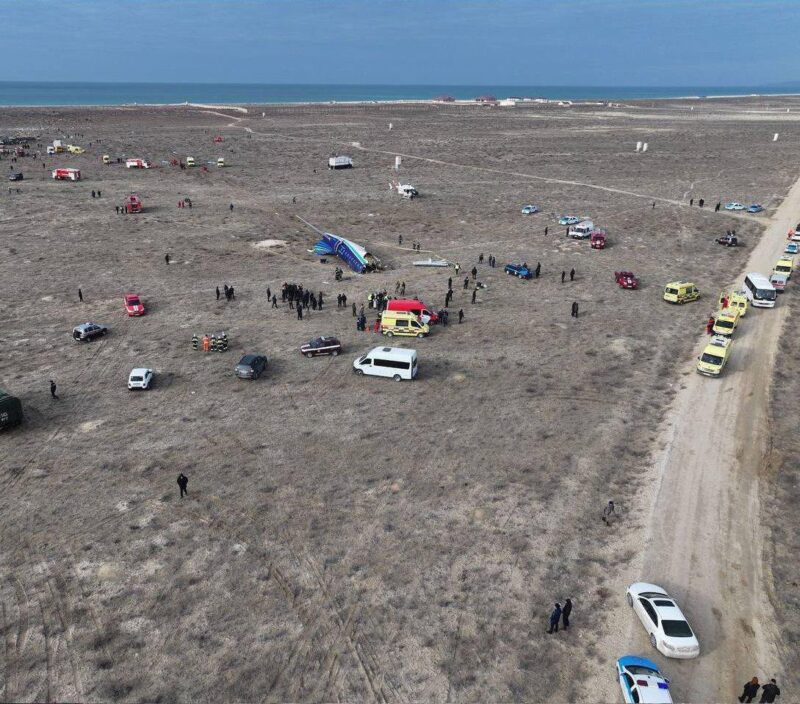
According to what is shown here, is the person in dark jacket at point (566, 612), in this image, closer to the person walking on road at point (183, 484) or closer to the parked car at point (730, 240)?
the person walking on road at point (183, 484)

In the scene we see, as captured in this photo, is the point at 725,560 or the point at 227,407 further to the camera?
the point at 227,407

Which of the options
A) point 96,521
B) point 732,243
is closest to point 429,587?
point 96,521

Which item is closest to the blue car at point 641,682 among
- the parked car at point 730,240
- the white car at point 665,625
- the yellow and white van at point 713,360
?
the white car at point 665,625

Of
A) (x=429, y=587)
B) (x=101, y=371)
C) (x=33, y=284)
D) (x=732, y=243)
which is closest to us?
(x=429, y=587)

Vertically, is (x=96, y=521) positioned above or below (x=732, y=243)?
below

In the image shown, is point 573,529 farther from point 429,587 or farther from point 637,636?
point 429,587

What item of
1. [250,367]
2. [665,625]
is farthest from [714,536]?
[250,367]

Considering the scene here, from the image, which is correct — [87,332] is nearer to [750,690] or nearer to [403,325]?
[403,325]
